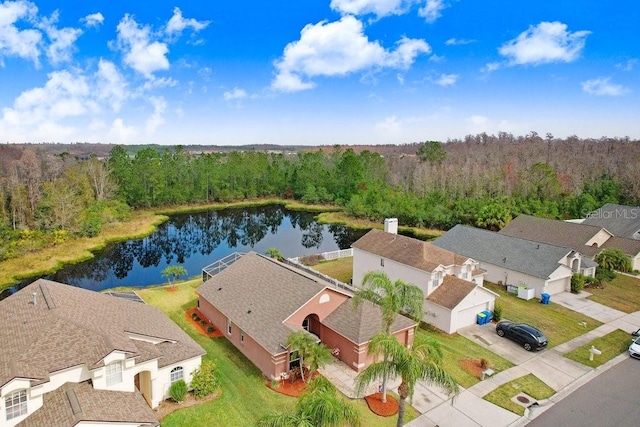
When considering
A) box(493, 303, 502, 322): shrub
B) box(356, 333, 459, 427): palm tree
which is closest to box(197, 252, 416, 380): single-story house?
box(356, 333, 459, 427): palm tree

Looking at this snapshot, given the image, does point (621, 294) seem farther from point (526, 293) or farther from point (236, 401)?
point (236, 401)

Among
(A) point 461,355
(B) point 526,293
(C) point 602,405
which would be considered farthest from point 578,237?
(C) point 602,405

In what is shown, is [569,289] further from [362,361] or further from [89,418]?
[89,418]

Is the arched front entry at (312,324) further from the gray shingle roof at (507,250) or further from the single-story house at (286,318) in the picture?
the gray shingle roof at (507,250)

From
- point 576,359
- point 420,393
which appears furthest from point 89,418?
point 576,359

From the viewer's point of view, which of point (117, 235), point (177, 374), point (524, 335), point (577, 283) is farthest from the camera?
point (117, 235)

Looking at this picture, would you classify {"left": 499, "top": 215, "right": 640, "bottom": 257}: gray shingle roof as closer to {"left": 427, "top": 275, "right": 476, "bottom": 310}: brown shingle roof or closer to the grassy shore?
the grassy shore
